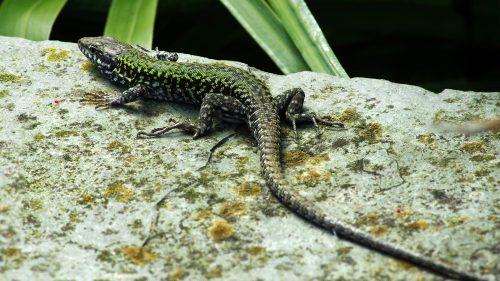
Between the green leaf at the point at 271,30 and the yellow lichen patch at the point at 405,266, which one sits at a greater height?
the green leaf at the point at 271,30

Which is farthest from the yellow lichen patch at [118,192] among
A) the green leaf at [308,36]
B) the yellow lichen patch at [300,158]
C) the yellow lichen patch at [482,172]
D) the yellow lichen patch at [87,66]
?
the green leaf at [308,36]

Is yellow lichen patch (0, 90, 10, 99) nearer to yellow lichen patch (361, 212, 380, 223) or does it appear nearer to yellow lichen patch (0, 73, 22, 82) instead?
yellow lichen patch (0, 73, 22, 82)

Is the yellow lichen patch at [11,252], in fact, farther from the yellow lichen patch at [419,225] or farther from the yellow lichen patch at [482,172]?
the yellow lichen patch at [482,172]

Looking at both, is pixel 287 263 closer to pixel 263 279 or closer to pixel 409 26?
pixel 263 279

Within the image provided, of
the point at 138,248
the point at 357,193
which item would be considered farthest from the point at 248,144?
the point at 138,248

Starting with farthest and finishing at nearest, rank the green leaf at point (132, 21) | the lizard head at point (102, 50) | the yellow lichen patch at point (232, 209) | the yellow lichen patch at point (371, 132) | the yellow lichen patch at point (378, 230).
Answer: the green leaf at point (132, 21)
the lizard head at point (102, 50)
the yellow lichen patch at point (371, 132)
the yellow lichen patch at point (232, 209)
the yellow lichen patch at point (378, 230)

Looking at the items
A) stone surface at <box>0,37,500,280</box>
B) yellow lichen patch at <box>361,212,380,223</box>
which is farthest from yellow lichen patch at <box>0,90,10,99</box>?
yellow lichen patch at <box>361,212,380,223</box>

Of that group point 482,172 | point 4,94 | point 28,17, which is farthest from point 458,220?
point 28,17
